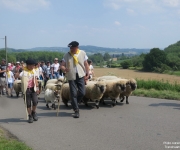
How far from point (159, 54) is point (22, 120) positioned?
153 ft

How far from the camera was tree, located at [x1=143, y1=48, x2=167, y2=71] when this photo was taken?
49344mm

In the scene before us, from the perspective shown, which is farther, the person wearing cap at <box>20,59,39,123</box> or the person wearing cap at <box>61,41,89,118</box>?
the person wearing cap at <box>61,41,89,118</box>

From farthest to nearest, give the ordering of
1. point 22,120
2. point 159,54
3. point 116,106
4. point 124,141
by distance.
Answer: point 159,54 < point 116,106 < point 22,120 < point 124,141

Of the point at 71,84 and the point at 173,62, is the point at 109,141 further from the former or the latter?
the point at 173,62

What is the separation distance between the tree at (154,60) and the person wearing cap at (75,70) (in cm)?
4098

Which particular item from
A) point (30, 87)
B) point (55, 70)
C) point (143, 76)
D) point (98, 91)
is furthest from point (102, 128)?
point (143, 76)

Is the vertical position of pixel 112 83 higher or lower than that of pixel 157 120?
higher

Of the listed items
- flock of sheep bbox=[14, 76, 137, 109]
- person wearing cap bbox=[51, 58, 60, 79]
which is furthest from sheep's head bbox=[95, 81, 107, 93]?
person wearing cap bbox=[51, 58, 60, 79]

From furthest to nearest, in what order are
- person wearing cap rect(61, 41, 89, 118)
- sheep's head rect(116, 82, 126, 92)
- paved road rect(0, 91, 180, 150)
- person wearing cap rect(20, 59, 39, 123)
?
sheep's head rect(116, 82, 126, 92) < person wearing cap rect(61, 41, 89, 118) < person wearing cap rect(20, 59, 39, 123) < paved road rect(0, 91, 180, 150)

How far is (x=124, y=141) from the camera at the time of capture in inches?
241

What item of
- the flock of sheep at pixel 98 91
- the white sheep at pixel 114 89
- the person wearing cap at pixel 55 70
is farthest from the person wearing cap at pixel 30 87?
the person wearing cap at pixel 55 70

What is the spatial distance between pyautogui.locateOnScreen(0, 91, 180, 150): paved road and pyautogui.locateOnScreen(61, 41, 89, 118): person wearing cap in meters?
0.74

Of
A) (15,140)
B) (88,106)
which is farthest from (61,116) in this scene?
(15,140)

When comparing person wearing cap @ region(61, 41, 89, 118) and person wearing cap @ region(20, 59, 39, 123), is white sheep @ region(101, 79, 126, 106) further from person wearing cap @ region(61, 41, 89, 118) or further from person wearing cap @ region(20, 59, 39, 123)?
person wearing cap @ region(20, 59, 39, 123)
